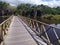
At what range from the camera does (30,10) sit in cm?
12975

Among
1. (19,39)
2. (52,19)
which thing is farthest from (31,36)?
(52,19)

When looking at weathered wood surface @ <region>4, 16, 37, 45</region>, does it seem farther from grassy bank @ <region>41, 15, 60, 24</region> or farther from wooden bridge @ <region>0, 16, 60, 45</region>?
grassy bank @ <region>41, 15, 60, 24</region>

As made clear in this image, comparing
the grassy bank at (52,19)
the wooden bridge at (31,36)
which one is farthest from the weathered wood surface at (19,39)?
the grassy bank at (52,19)

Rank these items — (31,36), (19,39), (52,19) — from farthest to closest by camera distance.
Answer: (52,19)
(31,36)
(19,39)

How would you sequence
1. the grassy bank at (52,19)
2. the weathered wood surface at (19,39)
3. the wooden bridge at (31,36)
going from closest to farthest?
1. the wooden bridge at (31,36)
2. the weathered wood surface at (19,39)
3. the grassy bank at (52,19)

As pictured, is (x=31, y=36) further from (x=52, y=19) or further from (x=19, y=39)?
(x=52, y=19)

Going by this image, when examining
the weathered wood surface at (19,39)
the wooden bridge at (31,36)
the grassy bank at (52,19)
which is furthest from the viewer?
the grassy bank at (52,19)

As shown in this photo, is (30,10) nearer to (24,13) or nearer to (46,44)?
(24,13)

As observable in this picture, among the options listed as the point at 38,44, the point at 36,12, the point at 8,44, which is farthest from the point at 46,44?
the point at 36,12

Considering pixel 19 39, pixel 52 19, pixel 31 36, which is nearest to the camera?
pixel 19 39

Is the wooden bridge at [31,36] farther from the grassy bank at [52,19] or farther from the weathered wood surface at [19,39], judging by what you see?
the grassy bank at [52,19]

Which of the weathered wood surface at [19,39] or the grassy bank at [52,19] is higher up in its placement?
the weathered wood surface at [19,39]

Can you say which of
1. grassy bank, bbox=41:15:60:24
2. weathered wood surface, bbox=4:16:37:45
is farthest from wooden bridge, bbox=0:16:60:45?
grassy bank, bbox=41:15:60:24

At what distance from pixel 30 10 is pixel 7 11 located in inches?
1138
